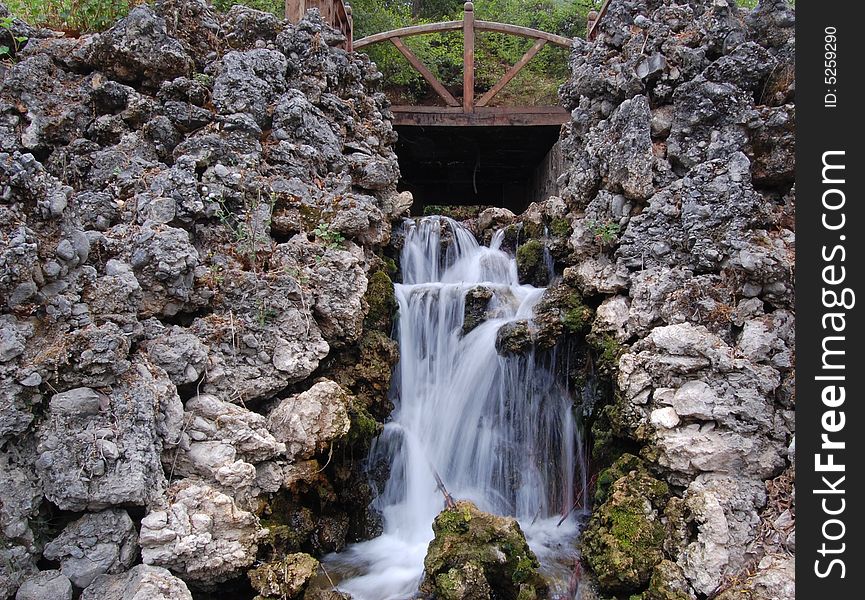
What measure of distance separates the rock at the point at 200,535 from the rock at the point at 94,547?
10 cm

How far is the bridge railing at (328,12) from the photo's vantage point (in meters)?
6.55

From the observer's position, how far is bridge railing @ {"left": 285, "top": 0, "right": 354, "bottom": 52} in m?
6.55

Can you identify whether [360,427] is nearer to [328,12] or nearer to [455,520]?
[455,520]

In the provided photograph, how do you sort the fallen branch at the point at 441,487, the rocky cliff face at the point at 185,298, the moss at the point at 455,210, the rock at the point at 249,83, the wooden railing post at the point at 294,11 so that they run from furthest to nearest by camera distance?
1. the moss at the point at 455,210
2. the wooden railing post at the point at 294,11
3. the rock at the point at 249,83
4. the fallen branch at the point at 441,487
5. the rocky cliff face at the point at 185,298

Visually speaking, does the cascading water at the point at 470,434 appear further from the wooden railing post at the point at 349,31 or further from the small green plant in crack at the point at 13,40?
the small green plant in crack at the point at 13,40

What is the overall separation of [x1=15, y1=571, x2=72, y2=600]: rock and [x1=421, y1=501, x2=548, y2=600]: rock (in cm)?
220

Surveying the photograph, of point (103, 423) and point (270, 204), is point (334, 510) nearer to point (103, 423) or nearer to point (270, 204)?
point (103, 423)

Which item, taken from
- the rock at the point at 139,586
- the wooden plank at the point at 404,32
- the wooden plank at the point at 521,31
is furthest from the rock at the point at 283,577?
the wooden plank at the point at 521,31

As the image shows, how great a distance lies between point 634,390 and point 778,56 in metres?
3.19

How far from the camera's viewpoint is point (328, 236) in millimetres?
5148

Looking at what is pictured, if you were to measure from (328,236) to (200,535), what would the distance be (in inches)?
109

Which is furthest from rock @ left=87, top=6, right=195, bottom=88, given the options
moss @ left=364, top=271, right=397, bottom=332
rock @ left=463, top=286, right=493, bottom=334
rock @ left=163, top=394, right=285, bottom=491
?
rock @ left=463, top=286, right=493, bottom=334

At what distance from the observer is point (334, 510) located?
4.64 meters

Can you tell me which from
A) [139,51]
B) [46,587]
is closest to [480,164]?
[139,51]
